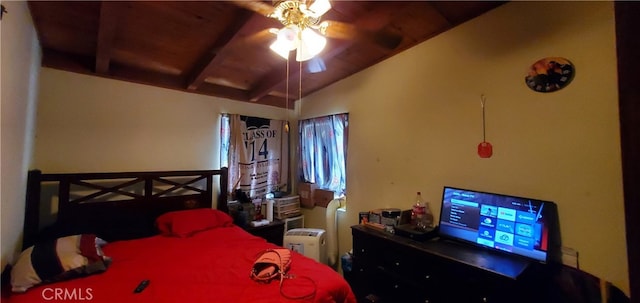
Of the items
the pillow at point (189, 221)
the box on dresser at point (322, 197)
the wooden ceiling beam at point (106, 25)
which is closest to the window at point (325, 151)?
the box on dresser at point (322, 197)

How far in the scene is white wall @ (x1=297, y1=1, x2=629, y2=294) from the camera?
1.36m

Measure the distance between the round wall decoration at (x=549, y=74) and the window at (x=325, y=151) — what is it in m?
1.69

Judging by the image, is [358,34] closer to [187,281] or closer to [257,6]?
[257,6]

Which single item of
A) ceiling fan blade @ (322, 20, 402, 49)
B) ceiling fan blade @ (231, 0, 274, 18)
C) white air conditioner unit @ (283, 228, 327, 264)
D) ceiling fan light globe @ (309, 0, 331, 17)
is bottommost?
white air conditioner unit @ (283, 228, 327, 264)

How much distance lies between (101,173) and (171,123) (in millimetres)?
798

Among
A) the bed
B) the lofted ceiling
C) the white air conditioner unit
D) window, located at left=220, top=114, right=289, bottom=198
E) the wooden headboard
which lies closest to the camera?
the bed

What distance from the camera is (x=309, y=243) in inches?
109

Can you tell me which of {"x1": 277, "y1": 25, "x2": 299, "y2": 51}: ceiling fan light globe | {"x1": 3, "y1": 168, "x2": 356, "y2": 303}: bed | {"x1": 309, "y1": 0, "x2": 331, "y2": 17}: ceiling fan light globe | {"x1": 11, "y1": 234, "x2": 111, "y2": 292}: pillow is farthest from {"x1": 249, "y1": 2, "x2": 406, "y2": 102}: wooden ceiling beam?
{"x1": 11, "y1": 234, "x2": 111, "y2": 292}: pillow

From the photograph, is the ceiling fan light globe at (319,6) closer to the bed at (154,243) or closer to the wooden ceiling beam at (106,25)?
the wooden ceiling beam at (106,25)

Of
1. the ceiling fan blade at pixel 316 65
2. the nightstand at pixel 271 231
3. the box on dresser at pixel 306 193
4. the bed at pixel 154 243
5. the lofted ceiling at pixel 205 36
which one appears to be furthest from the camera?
the box on dresser at pixel 306 193

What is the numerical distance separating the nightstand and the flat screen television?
1.82 meters

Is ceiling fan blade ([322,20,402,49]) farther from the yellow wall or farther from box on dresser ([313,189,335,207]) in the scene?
the yellow wall

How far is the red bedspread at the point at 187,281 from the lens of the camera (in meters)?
1.33

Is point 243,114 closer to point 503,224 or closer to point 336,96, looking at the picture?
point 336,96
